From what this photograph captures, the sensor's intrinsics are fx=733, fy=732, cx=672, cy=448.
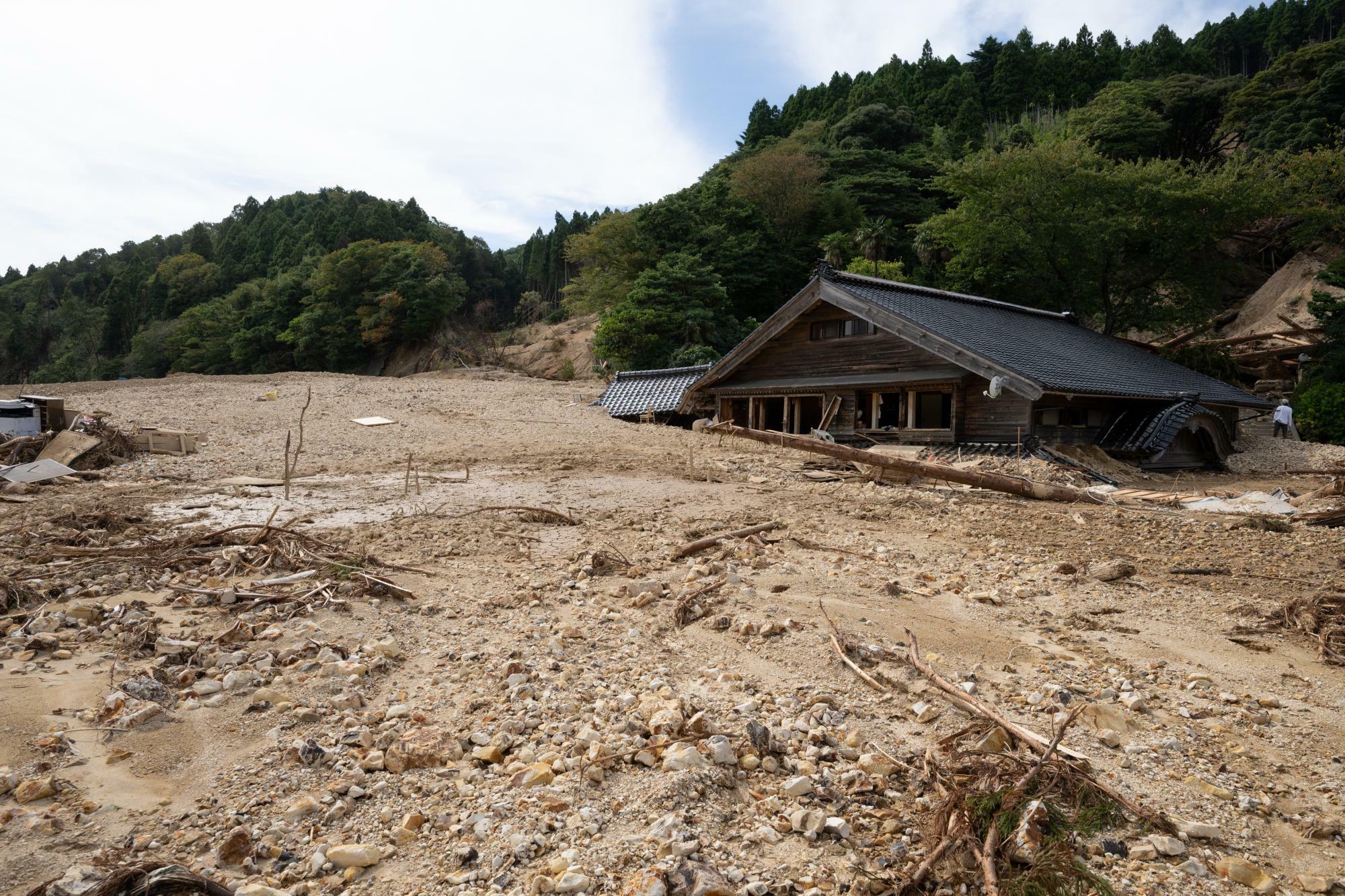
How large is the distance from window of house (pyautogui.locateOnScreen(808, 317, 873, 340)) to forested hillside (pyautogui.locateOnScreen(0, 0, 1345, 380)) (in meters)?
9.76

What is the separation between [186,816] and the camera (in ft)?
9.80

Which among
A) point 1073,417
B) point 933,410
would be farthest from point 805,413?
point 1073,417

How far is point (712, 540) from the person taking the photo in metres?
7.34

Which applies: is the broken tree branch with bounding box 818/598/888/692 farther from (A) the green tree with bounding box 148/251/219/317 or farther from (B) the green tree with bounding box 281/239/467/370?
(A) the green tree with bounding box 148/251/219/317

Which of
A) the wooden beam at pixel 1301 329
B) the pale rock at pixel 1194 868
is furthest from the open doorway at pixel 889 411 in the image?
the wooden beam at pixel 1301 329

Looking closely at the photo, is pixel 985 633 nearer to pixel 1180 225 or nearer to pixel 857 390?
pixel 857 390

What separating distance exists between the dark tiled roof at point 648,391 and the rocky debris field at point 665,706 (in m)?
13.2

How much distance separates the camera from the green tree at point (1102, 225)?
80.0 feet

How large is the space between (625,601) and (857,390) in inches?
521

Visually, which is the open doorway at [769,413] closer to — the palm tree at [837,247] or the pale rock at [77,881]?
the pale rock at [77,881]

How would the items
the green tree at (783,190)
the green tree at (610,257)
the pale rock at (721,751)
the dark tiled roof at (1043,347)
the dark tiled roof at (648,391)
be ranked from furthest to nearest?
1. the green tree at (783,190)
2. the green tree at (610,257)
3. the dark tiled roof at (648,391)
4. the dark tiled roof at (1043,347)
5. the pale rock at (721,751)

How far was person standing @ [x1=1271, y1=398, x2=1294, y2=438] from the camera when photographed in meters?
19.5

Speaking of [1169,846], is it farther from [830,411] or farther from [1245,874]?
[830,411]

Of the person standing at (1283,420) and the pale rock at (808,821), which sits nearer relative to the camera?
the pale rock at (808,821)
